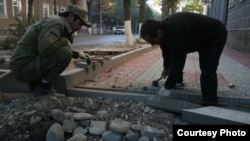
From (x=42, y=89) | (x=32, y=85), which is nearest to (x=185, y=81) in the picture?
(x=42, y=89)

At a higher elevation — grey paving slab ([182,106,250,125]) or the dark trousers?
the dark trousers

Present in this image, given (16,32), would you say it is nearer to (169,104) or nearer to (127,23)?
(169,104)

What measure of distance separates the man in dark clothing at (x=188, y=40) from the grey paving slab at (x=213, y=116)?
0.42 m

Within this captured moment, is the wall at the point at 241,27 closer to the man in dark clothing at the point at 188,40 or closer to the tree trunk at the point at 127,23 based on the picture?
the tree trunk at the point at 127,23

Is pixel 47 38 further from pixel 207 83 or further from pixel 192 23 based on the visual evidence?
pixel 207 83

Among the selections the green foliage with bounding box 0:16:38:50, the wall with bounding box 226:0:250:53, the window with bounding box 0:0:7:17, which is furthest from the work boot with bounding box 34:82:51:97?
the window with bounding box 0:0:7:17

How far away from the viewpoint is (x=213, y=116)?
3.36 metres

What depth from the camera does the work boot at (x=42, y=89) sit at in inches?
175

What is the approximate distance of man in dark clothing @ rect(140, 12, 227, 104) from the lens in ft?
12.2

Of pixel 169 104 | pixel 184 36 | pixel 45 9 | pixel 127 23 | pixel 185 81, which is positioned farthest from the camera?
pixel 45 9

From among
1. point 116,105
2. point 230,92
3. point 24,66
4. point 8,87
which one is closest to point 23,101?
point 24,66

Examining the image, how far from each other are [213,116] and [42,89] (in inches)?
94.2

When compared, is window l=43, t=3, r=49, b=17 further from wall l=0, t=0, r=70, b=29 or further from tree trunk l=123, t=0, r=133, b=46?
tree trunk l=123, t=0, r=133, b=46

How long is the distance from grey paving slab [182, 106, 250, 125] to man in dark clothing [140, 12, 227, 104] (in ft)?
1.38
